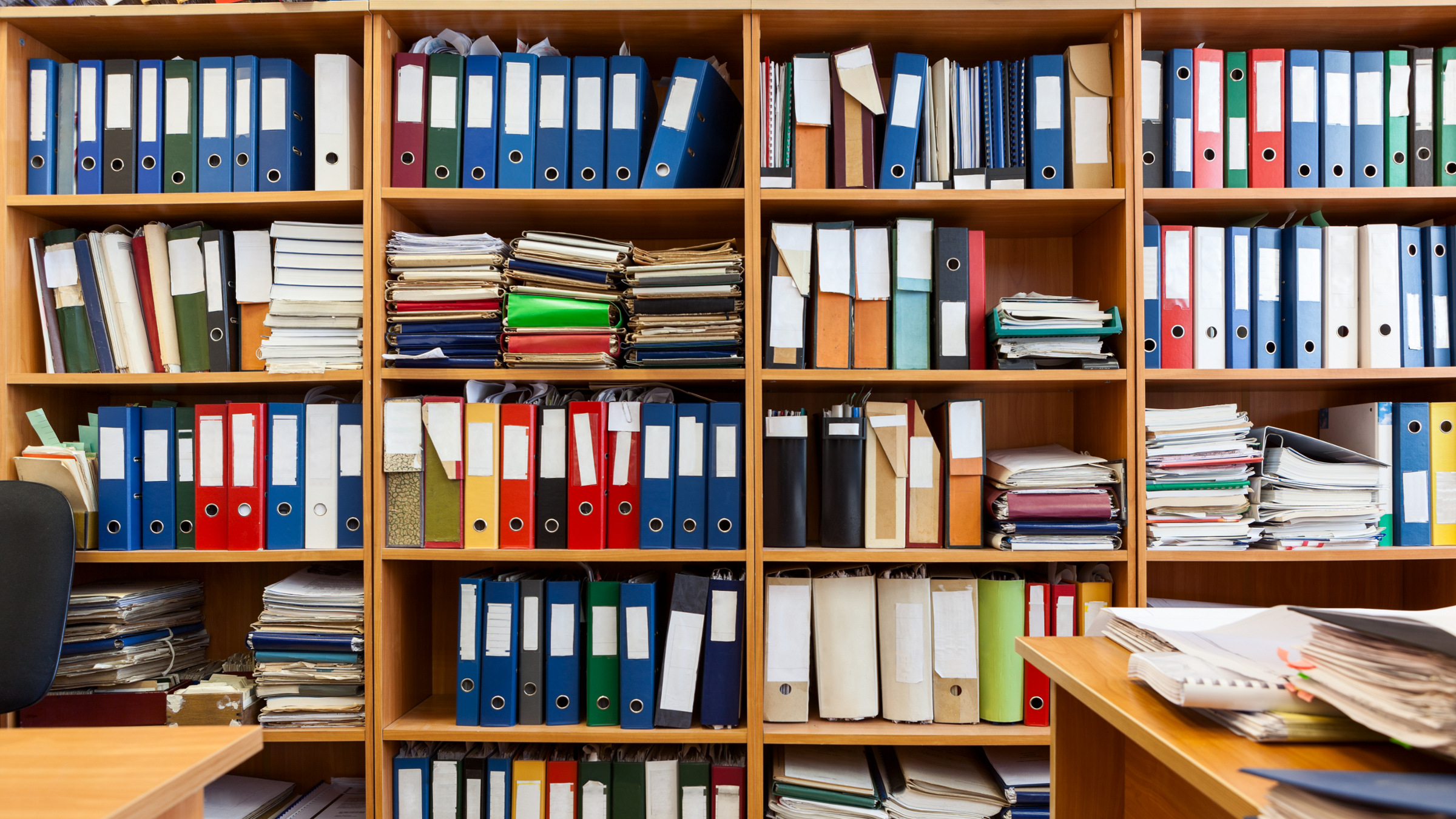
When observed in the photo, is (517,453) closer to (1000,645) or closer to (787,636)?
(787,636)

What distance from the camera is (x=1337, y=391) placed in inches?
80.7

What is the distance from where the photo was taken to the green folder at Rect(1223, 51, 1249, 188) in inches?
70.0

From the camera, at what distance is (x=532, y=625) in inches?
69.5

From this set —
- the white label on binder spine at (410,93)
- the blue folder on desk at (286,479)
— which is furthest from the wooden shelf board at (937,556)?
the white label on binder spine at (410,93)

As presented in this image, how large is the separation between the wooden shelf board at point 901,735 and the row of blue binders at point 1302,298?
853 millimetres

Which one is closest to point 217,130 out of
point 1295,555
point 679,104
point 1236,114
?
point 679,104

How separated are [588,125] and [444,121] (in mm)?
324

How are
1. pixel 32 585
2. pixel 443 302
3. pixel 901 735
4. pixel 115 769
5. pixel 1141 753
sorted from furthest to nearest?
pixel 443 302 → pixel 901 735 → pixel 32 585 → pixel 1141 753 → pixel 115 769

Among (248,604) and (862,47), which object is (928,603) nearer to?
(862,47)


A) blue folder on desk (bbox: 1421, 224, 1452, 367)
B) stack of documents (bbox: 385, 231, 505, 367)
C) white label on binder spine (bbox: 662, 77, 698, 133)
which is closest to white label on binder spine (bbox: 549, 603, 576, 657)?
stack of documents (bbox: 385, 231, 505, 367)

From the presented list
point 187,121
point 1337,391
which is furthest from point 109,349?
point 1337,391

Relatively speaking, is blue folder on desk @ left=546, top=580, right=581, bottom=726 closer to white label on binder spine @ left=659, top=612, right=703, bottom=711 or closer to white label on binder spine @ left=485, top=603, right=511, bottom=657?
white label on binder spine @ left=485, top=603, right=511, bottom=657

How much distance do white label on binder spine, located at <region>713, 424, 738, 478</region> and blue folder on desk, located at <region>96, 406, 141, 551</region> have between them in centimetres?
131

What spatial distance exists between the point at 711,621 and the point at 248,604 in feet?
4.17
